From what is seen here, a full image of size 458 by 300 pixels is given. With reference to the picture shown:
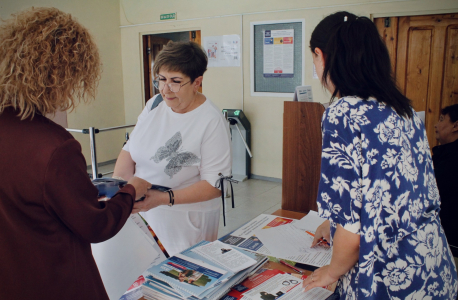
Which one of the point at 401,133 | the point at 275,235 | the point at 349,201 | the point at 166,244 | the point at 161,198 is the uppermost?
the point at 401,133

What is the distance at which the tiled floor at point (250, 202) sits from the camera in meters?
3.60

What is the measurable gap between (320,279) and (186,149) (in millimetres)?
751

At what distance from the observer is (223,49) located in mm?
4965

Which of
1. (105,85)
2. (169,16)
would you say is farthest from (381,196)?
(105,85)

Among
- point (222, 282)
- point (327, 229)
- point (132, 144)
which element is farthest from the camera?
point (132, 144)

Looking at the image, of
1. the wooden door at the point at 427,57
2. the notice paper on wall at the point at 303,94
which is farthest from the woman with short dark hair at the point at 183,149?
the wooden door at the point at 427,57

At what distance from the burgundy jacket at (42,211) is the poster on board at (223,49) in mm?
4225

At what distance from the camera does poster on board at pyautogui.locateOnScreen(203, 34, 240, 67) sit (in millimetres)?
4859

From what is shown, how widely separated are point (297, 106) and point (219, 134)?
0.43 meters

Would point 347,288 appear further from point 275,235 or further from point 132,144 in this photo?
point 132,144

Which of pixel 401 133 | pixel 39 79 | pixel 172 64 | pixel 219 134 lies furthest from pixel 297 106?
pixel 39 79

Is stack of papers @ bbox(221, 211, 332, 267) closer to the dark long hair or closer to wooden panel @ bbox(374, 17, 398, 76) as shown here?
the dark long hair

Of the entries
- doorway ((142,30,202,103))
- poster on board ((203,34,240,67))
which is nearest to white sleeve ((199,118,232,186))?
poster on board ((203,34,240,67))

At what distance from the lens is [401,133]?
35.0 inches
